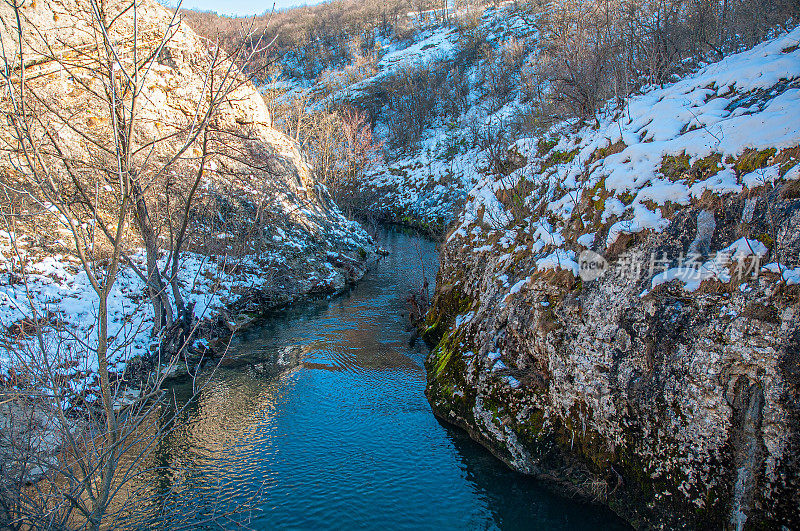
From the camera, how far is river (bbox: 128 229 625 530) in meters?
5.79

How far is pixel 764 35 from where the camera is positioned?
9500mm

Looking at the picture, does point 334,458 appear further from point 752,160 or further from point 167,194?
point 752,160

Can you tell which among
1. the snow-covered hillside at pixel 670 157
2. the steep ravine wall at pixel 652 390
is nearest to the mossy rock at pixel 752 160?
the snow-covered hillside at pixel 670 157

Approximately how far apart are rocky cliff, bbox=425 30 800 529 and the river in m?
0.50

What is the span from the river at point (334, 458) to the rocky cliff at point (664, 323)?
0.50 m

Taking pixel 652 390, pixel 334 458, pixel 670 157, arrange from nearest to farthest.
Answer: pixel 652 390
pixel 670 157
pixel 334 458

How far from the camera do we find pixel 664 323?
206 inches

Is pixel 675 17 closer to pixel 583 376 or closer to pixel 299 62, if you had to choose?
pixel 583 376

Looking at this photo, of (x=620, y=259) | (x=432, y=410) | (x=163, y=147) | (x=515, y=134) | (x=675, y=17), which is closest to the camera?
(x=620, y=259)

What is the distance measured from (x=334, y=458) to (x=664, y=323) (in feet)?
16.4

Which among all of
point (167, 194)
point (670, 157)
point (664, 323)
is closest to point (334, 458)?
point (664, 323)

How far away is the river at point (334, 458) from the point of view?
19.0 feet

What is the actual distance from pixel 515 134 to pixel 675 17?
6060 mm

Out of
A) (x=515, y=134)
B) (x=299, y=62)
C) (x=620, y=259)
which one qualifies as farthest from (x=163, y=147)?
(x=299, y=62)
